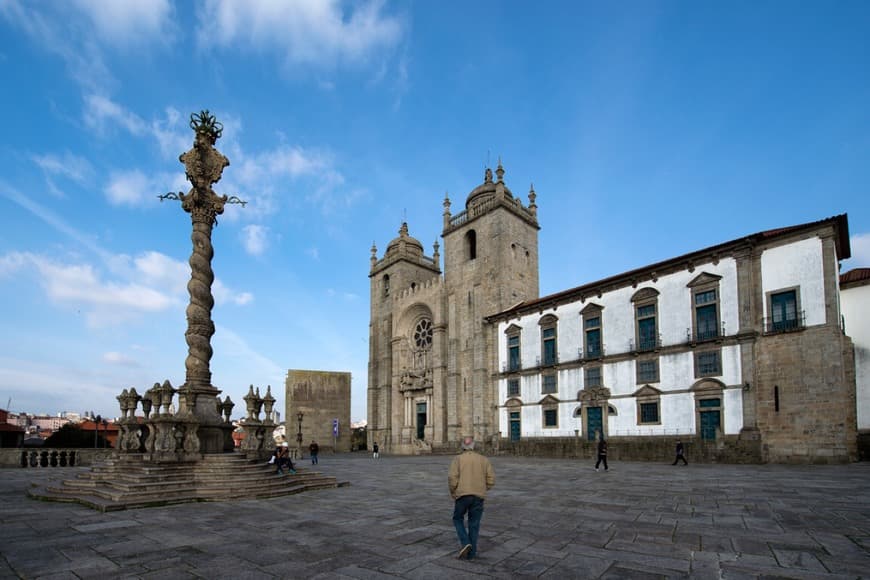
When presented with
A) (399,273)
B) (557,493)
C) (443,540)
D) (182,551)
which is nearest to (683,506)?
(557,493)

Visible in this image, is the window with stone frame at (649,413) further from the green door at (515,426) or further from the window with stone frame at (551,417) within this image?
the green door at (515,426)

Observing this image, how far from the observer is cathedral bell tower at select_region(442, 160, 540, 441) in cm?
3662

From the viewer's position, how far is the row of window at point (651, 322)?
22109mm

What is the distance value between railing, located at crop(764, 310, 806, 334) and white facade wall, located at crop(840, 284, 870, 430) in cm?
758

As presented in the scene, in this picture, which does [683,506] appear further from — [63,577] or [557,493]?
[63,577]

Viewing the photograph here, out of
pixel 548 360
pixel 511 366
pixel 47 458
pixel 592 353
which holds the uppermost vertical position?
pixel 592 353

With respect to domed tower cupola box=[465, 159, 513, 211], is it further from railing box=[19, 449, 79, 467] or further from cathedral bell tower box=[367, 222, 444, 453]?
railing box=[19, 449, 79, 467]

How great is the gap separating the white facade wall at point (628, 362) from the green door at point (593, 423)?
61 centimetres

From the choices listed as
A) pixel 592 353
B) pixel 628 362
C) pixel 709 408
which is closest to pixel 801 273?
pixel 709 408

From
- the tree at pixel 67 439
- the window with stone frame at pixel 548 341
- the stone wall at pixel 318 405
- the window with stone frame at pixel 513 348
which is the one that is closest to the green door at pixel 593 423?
the window with stone frame at pixel 548 341

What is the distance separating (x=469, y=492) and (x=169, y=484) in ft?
29.1

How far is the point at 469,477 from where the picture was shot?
20.5 feet

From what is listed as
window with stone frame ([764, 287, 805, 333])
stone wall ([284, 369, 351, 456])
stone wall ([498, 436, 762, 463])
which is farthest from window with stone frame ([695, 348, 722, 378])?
stone wall ([284, 369, 351, 456])

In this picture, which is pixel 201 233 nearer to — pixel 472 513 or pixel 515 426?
pixel 472 513
